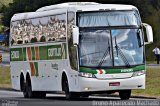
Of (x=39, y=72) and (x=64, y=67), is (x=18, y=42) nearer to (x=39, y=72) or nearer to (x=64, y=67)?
(x=39, y=72)

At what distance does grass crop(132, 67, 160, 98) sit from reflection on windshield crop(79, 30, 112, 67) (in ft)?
18.4

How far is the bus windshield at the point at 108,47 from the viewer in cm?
2753

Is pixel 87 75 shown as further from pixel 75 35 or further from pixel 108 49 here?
pixel 75 35

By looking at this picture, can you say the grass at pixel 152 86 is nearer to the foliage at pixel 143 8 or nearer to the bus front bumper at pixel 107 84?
the bus front bumper at pixel 107 84

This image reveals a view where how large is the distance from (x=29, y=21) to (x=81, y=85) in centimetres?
680

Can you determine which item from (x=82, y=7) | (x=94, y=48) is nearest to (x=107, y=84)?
(x=94, y=48)

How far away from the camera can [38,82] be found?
32.8m

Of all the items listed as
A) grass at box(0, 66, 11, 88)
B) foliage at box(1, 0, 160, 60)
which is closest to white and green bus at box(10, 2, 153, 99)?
grass at box(0, 66, 11, 88)

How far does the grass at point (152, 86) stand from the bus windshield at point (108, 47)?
5064mm

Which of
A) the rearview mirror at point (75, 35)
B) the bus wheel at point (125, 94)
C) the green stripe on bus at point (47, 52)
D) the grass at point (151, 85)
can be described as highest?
the rearview mirror at point (75, 35)

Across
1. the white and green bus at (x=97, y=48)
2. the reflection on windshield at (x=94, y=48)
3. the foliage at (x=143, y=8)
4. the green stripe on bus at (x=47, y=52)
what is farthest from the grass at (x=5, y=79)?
the foliage at (x=143, y=8)

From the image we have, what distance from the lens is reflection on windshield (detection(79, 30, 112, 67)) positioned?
2753 centimetres

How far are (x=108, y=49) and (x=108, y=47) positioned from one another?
0.23ft

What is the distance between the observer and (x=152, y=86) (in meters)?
37.5
